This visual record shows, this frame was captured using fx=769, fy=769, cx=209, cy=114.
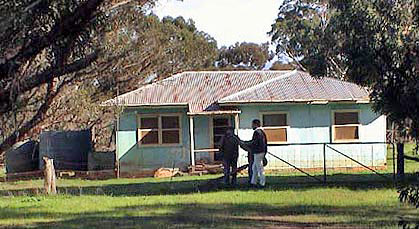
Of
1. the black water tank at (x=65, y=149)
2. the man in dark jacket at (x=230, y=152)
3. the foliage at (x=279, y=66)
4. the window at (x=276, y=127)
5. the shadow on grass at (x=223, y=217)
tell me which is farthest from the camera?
the foliage at (x=279, y=66)

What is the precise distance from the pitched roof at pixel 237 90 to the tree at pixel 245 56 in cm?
3465

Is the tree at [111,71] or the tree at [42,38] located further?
the tree at [111,71]

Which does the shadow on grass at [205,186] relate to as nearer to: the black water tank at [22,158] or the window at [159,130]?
the window at [159,130]

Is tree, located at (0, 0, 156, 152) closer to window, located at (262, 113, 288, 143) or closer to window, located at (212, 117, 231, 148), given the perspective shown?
window, located at (262, 113, 288, 143)

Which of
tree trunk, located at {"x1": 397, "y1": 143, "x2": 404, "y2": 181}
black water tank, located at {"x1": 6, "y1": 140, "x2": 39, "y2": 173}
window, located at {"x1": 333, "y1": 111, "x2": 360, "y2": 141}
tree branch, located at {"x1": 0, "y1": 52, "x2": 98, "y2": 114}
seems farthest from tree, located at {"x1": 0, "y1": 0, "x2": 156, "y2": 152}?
black water tank, located at {"x1": 6, "y1": 140, "x2": 39, "y2": 173}

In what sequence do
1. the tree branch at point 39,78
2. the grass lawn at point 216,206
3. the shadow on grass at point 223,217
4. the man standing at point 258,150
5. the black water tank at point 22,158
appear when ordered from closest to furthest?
the tree branch at point 39,78
the shadow on grass at point 223,217
the grass lawn at point 216,206
the man standing at point 258,150
the black water tank at point 22,158

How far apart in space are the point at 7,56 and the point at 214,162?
22.8 meters

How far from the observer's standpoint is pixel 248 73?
37.4 meters

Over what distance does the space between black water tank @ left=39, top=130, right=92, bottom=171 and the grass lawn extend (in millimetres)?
10301

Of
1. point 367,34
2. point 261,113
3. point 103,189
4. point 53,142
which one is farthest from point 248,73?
point 367,34

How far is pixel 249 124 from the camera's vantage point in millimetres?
33500

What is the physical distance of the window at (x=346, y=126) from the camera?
34062mm

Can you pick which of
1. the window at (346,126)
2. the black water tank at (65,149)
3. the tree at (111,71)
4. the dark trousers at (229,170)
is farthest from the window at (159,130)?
the dark trousers at (229,170)

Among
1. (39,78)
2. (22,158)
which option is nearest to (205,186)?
(39,78)
